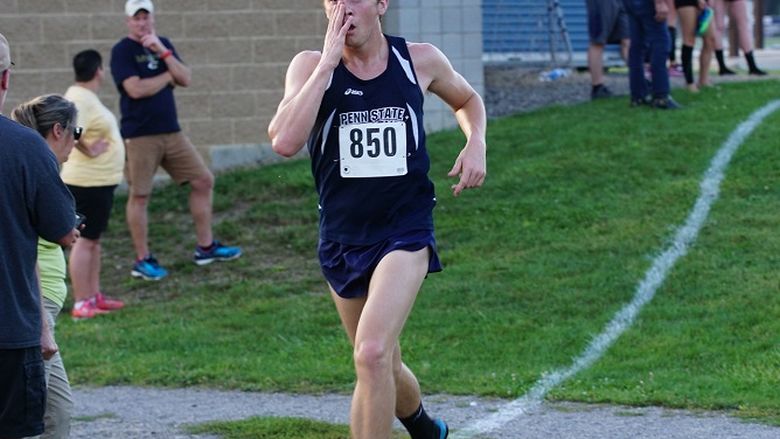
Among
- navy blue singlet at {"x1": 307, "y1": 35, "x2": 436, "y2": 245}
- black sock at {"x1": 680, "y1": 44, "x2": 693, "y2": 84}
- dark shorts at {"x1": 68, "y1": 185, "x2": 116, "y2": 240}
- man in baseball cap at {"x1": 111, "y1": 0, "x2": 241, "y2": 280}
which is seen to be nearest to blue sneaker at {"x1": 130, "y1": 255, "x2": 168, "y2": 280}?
man in baseball cap at {"x1": 111, "y1": 0, "x2": 241, "y2": 280}

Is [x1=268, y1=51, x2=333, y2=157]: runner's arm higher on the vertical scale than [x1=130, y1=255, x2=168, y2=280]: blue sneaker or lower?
higher

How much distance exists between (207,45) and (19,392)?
9.53 m

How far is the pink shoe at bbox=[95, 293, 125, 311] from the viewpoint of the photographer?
34.2 feet

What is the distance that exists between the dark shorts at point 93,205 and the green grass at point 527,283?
2.19ft

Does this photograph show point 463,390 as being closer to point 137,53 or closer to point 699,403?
point 699,403

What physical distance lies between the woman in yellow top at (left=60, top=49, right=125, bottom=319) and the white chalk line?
3.93 m

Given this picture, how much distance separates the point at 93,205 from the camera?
10.2m

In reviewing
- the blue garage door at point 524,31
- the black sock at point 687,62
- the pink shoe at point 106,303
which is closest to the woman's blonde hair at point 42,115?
the pink shoe at point 106,303

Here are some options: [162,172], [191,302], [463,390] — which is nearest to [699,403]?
[463,390]

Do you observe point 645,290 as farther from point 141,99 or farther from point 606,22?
point 606,22

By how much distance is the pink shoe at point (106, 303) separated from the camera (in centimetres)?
1043

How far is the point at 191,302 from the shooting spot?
415 inches

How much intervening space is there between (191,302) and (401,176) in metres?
5.28

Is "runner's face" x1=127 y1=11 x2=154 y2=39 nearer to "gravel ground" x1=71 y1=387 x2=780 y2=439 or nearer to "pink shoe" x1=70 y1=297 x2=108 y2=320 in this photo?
"pink shoe" x1=70 y1=297 x2=108 y2=320
